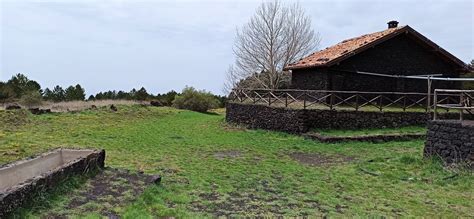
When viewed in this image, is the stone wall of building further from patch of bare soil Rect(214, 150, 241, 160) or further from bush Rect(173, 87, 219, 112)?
bush Rect(173, 87, 219, 112)

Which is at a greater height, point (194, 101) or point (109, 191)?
point (194, 101)

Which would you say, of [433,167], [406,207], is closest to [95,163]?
[406,207]

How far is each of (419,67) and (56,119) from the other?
18.7 m

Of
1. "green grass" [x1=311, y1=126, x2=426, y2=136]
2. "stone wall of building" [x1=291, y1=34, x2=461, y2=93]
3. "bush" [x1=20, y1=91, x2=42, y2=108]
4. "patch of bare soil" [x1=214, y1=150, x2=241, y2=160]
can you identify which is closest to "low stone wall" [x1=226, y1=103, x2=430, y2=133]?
"green grass" [x1=311, y1=126, x2=426, y2=136]

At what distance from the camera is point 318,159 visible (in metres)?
11.2

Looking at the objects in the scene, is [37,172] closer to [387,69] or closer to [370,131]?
[370,131]

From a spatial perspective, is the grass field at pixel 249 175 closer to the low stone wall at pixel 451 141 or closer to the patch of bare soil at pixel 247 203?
the patch of bare soil at pixel 247 203

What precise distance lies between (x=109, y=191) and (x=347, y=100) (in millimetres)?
13602

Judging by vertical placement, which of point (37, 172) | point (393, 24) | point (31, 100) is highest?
point (393, 24)

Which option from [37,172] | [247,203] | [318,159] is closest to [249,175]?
[247,203]

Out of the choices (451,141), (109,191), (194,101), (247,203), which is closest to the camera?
(109,191)

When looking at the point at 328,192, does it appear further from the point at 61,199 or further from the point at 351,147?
the point at 351,147

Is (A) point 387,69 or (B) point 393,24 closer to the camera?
(A) point 387,69

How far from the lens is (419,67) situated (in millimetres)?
20312
